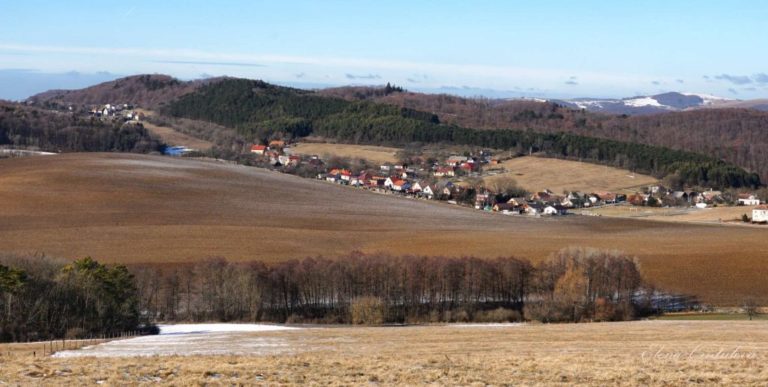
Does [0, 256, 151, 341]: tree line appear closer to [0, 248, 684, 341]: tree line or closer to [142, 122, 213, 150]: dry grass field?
[0, 248, 684, 341]: tree line

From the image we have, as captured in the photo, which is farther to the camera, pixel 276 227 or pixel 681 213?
pixel 681 213

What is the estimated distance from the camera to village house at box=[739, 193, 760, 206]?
102 m

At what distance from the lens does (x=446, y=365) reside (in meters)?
18.6

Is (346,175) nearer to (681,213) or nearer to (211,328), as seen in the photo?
(681,213)

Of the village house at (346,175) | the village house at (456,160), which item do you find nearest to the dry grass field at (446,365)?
the village house at (346,175)

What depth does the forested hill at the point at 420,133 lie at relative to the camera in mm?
127250

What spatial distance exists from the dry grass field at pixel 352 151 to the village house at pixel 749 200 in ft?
172

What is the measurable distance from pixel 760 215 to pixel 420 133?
8256 centimetres

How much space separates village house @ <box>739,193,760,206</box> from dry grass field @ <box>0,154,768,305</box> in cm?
2740

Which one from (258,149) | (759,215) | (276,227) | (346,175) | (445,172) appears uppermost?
(258,149)

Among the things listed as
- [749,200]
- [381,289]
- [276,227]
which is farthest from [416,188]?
[381,289]

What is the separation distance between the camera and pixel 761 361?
1936cm

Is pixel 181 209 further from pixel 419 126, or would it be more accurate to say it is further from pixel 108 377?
pixel 419 126

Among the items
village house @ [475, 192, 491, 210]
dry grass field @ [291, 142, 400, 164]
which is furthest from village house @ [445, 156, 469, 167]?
village house @ [475, 192, 491, 210]
